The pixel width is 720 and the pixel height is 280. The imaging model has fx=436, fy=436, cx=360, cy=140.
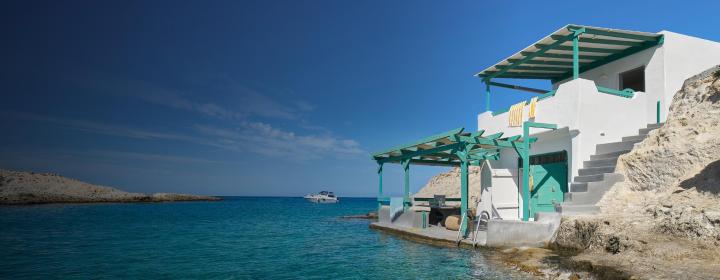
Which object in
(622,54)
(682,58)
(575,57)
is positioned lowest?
(575,57)

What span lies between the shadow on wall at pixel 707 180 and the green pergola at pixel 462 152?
4.46 m

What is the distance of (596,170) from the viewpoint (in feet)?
45.9

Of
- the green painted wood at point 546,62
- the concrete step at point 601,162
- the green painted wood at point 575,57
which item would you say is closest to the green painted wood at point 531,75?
the green painted wood at point 546,62

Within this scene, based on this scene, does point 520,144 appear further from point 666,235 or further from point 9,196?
point 9,196

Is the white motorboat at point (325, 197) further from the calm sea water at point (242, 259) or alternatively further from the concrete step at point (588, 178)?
the concrete step at point (588, 178)

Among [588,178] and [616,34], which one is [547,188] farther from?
[616,34]

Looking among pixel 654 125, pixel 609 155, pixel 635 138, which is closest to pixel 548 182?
pixel 609 155

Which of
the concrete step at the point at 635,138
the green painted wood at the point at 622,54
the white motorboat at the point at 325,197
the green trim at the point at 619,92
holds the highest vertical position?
the green painted wood at the point at 622,54

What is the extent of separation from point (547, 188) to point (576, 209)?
13.0ft

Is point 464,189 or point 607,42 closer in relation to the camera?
point 607,42

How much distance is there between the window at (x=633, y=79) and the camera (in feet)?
57.5

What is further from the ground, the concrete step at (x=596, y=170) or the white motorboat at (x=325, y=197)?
the concrete step at (x=596, y=170)

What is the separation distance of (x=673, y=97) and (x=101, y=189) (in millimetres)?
97147

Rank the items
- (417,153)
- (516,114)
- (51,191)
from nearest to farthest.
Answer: (516,114) → (417,153) → (51,191)
